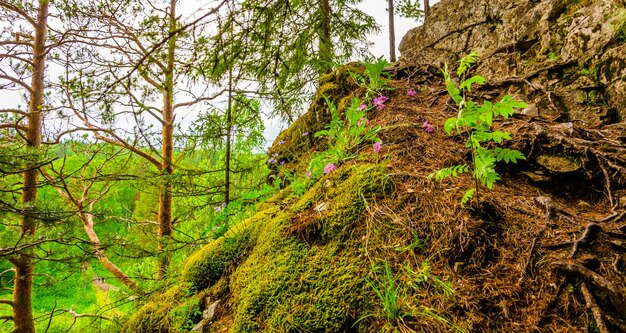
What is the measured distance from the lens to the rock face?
2.83 meters

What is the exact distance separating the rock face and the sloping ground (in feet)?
2.04

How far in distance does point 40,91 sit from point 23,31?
1.58 m

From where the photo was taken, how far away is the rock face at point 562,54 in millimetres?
2828

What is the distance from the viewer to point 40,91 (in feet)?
21.5

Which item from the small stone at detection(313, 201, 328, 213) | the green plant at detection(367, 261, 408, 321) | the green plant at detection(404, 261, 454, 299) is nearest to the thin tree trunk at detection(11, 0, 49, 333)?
the small stone at detection(313, 201, 328, 213)

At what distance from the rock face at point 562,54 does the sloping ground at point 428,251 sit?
2.04 ft

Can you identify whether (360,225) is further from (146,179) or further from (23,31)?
(23,31)

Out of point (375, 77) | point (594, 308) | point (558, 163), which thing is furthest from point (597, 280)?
point (375, 77)

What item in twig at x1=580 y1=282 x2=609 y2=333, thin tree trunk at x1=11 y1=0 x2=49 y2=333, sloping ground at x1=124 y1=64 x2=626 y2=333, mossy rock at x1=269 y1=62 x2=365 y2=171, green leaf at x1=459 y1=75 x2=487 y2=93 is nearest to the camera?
twig at x1=580 y1=282 x2=609 y2=333

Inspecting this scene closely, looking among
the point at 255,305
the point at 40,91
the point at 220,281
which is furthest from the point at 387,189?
the point at 40,91

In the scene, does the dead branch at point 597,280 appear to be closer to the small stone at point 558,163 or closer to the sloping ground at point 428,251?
the sloping ground at point 428,251

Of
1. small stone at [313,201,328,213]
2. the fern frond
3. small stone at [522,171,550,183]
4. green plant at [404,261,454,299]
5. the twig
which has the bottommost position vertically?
the twig

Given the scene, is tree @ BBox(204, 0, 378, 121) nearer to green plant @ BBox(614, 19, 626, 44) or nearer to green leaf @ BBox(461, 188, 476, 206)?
green leaf @ BBox(461, 188, 476, 206)

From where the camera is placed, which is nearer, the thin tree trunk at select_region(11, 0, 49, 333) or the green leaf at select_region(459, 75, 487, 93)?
the green leaf at select_region(459, 75, 487, 93)
